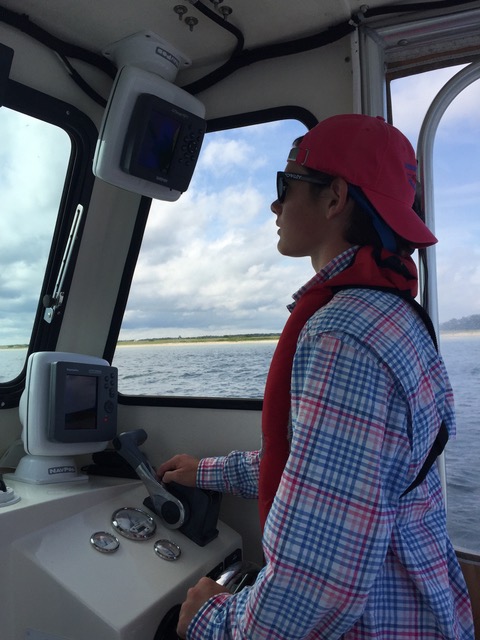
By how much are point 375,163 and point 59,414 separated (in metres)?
1.48

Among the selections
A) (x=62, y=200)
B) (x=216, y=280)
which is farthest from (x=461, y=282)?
(x=62, y=200)

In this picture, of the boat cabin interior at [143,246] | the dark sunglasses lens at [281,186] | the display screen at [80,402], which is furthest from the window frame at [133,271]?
the dark sunglasses lens at [281,186]

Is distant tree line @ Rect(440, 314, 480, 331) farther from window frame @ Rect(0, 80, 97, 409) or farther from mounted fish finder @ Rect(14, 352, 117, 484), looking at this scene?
window frame @ Rect(0, 80, 97, 409)

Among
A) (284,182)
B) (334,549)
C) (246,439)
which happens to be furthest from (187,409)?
(334,549)

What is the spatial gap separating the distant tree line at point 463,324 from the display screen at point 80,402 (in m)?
1.44

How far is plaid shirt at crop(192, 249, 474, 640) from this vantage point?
948mm

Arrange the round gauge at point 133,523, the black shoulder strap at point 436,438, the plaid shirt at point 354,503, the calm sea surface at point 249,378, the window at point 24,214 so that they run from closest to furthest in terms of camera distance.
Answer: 1. the plaid shirt at point 354,503
2. the black shoulder strap at point 436,438
3. the round gauge at point 133,523
4. the calm sea surface at point 249,378
5. the window at point 24,214

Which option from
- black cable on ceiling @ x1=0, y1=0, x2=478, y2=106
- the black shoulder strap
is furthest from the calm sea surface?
black cable on ceiling @ x1=0, y1=0, x2=478, y2=106

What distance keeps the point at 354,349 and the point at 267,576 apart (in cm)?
44

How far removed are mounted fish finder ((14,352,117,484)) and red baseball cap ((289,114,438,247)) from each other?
1.29 meters

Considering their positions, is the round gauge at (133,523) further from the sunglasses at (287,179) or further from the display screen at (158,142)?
the display screen at (158,142)

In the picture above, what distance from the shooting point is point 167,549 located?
6.07ft

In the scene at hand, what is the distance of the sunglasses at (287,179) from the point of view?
4.23 ft

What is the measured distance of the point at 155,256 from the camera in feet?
9.36
